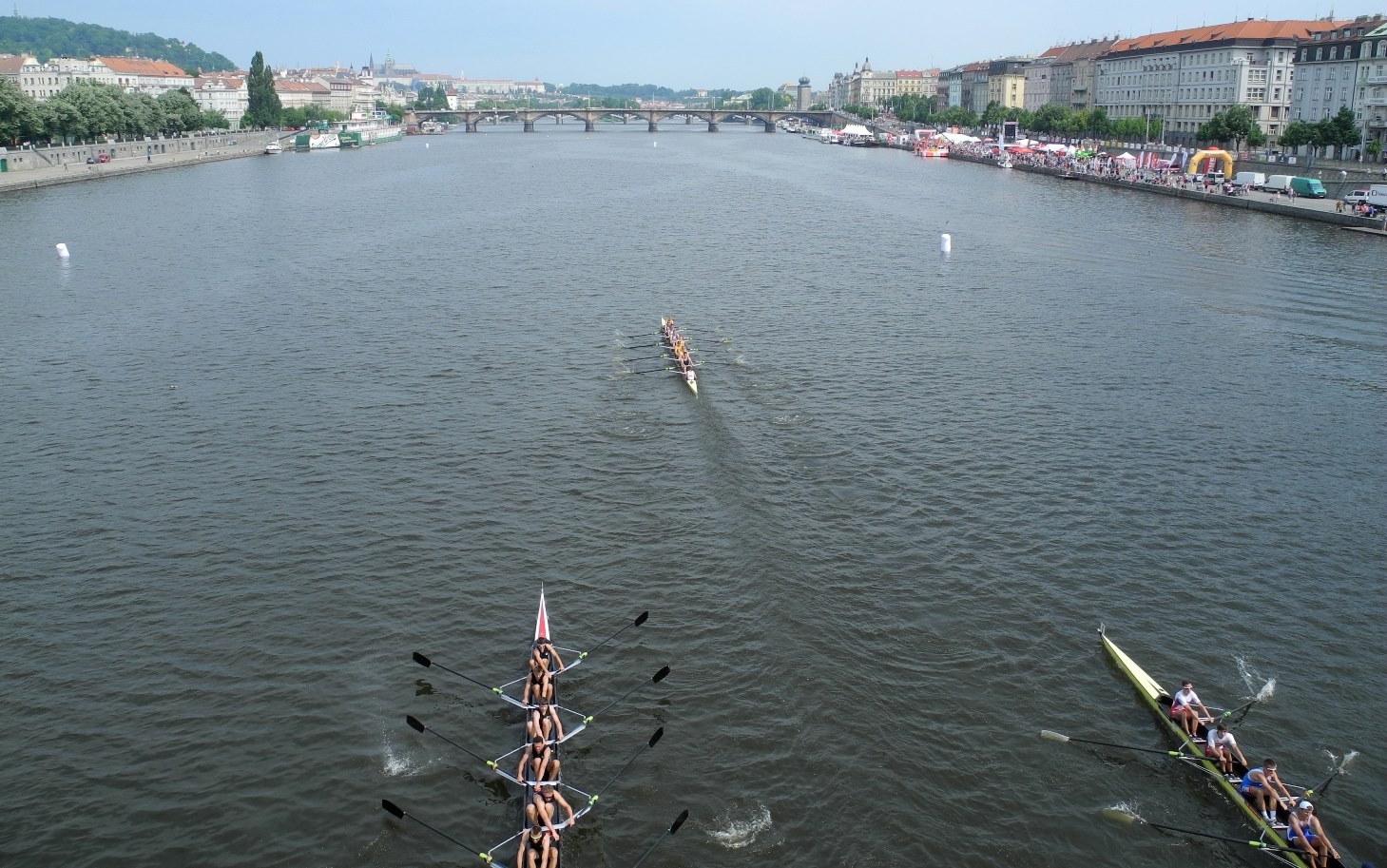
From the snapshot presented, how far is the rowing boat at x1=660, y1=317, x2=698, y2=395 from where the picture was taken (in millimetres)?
35500

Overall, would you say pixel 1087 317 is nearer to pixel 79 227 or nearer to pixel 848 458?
pixel 848 458

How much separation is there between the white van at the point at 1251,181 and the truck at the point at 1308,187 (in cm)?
468

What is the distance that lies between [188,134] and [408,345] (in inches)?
5519

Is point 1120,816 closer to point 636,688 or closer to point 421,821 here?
point 636,688

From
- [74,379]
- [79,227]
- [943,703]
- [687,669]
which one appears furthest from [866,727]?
[79,227]

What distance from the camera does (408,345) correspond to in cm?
4188

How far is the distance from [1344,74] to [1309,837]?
360 feet

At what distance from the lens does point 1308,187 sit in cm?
8350

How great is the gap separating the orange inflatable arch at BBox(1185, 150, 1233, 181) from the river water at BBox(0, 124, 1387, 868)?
4850 cm

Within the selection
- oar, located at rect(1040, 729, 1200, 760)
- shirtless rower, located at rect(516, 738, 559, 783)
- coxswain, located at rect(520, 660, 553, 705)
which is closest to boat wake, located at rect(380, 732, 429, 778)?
shirtless rower, located at rect(516, 738, 559, 783)

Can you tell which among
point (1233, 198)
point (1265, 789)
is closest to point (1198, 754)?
point (1265, 789)

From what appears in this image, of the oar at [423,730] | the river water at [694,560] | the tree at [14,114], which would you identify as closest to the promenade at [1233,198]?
the river water at [694,560]

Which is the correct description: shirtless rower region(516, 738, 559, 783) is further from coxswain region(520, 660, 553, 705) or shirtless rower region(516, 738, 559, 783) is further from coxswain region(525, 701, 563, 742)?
coxswain region(520, 660, 553, 705)

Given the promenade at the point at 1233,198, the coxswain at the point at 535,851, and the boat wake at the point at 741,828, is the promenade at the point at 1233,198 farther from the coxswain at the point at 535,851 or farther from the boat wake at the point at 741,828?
the coxswain at the point at 535,851
